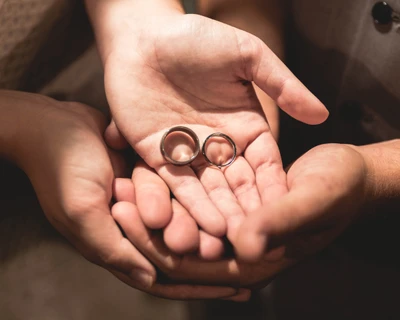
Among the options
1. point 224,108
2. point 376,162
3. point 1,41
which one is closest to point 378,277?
point 376,162

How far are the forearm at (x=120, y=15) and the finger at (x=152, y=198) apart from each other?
1.09 ft

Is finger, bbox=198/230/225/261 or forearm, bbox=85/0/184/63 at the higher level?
forearm, bbox=85/0/184/63

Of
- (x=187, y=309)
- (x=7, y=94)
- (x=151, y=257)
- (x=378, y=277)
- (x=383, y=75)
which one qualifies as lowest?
(x=187, y=309)

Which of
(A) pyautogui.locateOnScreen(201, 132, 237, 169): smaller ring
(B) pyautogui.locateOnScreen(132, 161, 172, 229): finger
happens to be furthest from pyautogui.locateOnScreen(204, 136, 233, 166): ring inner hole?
(B) pyautogui.locateOnScreen(132, 161, 172, 229): finger

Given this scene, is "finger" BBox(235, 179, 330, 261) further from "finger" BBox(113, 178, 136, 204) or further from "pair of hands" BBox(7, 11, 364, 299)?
"finger" BBox(113, 178, 136, 204)

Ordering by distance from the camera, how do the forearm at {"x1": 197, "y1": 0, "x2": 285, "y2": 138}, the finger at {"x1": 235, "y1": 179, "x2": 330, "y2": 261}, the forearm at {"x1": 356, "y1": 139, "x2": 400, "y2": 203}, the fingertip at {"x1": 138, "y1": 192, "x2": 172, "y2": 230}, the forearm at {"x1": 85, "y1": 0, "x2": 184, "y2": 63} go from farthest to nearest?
the forearm at {"x1": 197, "y1": 0, "x2": 285, "y2": 138} → the forearm at {"x1": 85, "y1": 0, "x2": 184, "y2": 63} → the forearm at {"x1": 356, "y1": 139, "x2": 400, "y2": 203} → the fingertip at {"x1": 138, "y1": 192, "x2": 172, "y2": 230} → the finger at {"x1": 235, "y1": 179, "x2": 330, "y2": 261}

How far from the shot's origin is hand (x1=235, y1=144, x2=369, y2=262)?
0.72 meters

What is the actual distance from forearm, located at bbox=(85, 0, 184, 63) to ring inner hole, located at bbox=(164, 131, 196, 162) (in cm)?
25

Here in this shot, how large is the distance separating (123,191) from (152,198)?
9 cm

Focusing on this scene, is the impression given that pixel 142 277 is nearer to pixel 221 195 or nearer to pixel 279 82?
pixel 221 195

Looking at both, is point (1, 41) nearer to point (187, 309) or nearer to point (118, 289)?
point (118, 289)

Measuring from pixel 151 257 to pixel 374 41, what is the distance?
2.43 ft

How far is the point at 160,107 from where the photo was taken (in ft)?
3.29

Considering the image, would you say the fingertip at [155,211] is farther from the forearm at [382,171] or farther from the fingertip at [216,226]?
the forearm at [382,171]
